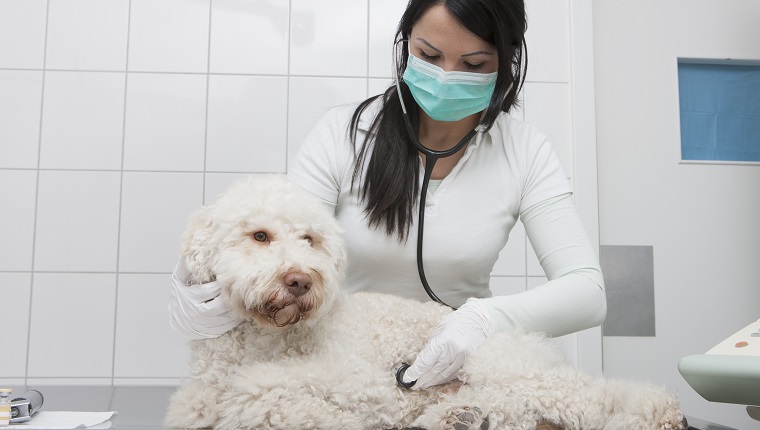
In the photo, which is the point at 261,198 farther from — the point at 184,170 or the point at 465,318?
the point at 184,170

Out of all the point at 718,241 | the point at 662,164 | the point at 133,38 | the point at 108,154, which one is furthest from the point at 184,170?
the point at 718,241

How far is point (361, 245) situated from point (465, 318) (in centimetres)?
33

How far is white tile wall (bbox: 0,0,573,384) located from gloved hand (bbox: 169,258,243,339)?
1.01 m

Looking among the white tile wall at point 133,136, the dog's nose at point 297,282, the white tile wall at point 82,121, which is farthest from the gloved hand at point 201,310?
the white tile wall at point 82,121

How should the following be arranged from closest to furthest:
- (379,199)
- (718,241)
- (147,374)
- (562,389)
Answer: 1. (562,389)
2. (379,199)
3. (147,374)
4. (718,241)

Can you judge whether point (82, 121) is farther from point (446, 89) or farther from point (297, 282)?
point (297, 282)

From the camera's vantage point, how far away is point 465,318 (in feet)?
3.63

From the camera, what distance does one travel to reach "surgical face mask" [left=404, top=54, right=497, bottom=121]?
1339 millimetres

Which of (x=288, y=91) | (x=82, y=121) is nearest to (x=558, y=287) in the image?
(x=288, y=91)

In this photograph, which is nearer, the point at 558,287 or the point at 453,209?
the point at 558,287

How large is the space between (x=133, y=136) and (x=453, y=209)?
1.24 metres

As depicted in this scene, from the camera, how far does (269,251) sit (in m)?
1.00

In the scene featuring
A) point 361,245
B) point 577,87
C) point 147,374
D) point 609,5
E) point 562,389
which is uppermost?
point 609,5

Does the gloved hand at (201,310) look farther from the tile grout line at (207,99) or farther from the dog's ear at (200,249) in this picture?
the tile grout line at (207,99)
